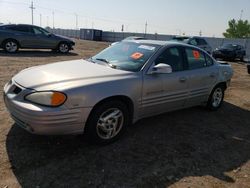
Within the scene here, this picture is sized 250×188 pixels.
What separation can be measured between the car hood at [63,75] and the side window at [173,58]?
33.3 inches

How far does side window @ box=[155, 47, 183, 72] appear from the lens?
5.07 meters

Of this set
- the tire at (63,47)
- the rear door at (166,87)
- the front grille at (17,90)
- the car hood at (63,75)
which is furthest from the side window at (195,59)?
the tire at (63,47)

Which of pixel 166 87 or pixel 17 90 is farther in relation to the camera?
pixel 166 87

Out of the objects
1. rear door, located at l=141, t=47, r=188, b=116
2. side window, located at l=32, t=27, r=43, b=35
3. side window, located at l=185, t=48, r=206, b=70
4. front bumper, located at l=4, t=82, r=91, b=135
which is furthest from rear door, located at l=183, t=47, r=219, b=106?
side window, located at l=32, t=27, r=43, b=35

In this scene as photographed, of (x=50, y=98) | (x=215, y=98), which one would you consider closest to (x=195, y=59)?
(x=215, y=98)

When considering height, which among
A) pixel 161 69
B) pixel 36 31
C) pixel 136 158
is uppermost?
pixel 36 31

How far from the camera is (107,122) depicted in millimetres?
4227

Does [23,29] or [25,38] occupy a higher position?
[23,29]

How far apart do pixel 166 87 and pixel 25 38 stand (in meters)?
12.6

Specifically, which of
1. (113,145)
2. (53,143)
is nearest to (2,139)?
(53,143)

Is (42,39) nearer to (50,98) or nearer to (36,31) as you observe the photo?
(36,31)

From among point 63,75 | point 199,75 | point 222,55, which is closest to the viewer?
point 63,75

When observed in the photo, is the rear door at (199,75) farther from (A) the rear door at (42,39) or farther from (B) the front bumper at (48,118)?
(A) the rear door at (42,39)

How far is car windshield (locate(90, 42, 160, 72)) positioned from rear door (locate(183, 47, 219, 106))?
0.91 meters
